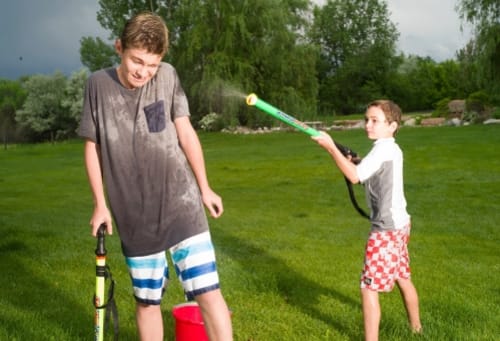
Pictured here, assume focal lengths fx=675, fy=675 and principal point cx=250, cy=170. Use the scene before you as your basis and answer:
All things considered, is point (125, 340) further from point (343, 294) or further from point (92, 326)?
point (343, 294)

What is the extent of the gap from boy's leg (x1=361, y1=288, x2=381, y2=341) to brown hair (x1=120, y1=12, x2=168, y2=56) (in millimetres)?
2009

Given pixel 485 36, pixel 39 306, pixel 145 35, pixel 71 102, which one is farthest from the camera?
pixel 71 102

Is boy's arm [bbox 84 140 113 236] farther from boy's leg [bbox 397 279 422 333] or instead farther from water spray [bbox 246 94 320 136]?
boy's leg [bbox 397 279 422 333]

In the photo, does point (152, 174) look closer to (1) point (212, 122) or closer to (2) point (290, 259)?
(2) point (290, 259)

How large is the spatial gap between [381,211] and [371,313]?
64cm

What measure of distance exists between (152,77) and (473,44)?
35.3 metres

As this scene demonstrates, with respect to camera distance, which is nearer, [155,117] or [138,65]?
[138,65]

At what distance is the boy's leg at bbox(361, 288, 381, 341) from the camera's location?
421cm

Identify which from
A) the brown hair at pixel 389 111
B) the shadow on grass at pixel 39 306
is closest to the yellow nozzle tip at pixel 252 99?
the brown hair at pixel 389 111

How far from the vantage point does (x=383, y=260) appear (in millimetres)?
4242

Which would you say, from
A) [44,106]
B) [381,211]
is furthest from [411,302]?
[44,106]

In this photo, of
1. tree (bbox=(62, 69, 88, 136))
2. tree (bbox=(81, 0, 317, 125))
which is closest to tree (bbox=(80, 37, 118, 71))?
tree (bbox=(62, 69, 88, 136))

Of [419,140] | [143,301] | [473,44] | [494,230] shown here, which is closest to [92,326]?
[143,301]

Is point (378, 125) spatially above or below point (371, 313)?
above
